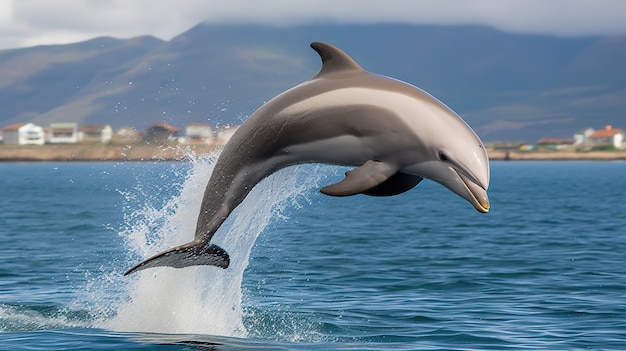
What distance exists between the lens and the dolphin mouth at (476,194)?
8.21 m

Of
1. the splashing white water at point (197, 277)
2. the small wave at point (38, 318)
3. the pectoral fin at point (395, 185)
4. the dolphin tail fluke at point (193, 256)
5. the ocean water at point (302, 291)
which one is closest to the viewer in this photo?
the pectoral fin at point (395, 185)

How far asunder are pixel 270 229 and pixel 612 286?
17819 millimetres

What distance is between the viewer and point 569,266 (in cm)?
Answer: 2078

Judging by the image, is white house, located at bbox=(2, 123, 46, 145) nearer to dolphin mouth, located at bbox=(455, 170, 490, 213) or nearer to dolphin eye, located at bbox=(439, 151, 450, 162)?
dolphin eye, located at bbox=(439, 151, 450, 162)

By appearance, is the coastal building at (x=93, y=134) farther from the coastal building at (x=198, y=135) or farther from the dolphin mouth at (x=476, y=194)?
the dolphin mouth at (x=476, y=194)

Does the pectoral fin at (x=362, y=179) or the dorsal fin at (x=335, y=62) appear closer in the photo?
the pectoral fin at (x=362, y=179)

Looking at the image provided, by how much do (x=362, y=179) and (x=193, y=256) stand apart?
244cm

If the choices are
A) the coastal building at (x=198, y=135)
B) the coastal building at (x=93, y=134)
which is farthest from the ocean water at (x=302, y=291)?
the coastal building at (x=93, y=134)

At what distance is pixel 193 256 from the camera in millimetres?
10000

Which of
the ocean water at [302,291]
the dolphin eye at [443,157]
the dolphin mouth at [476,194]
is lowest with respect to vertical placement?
the ocean water at [302,291]

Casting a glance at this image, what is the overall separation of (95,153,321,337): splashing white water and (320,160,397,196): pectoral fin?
108 inches

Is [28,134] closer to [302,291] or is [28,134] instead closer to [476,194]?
[302,291]

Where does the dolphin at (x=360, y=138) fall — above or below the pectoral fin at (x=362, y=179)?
above

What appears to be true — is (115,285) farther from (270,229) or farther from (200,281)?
(270,229)
